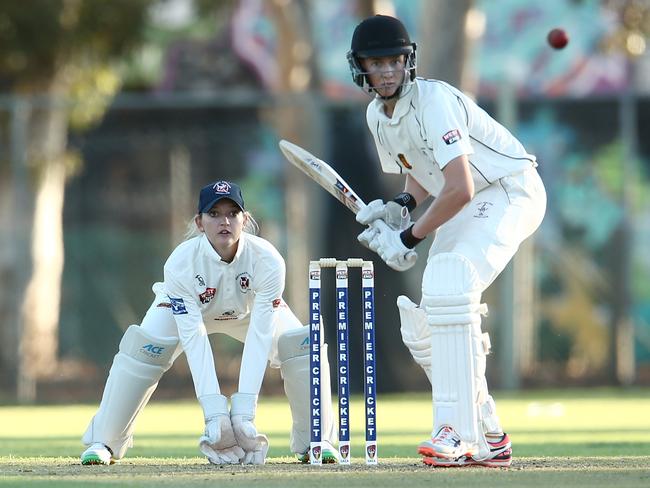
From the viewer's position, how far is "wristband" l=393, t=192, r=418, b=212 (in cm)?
532

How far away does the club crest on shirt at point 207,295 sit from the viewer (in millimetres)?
5242

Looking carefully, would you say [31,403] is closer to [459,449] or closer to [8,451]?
[8,451]

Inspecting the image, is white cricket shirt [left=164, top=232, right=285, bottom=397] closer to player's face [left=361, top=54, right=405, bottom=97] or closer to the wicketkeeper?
the wicketkeeper

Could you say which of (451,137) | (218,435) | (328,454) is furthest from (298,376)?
(451,137)

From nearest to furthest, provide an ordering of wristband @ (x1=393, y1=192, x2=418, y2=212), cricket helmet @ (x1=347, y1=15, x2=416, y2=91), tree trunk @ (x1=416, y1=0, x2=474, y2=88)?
cricket helmet @ (x1=347, y1=15, x2=416, y2=91), wristband @ (x1=393, y1=192, x2=418, y2=212), tree trunk @ (x1=416, y1=0, x2=474, y2=88)

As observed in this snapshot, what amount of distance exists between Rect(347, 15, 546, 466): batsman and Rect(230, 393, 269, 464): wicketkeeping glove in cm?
62

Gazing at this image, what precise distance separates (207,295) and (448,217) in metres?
0.99

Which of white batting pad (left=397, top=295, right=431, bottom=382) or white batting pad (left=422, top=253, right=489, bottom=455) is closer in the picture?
white batting pad (left=422, top=253, right=489, bottom=455)

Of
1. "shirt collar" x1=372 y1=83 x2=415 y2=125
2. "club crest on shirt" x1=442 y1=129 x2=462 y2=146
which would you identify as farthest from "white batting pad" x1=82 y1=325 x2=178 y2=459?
"club crest on shirt" x1=442 y1=129 x2=462 y2=146

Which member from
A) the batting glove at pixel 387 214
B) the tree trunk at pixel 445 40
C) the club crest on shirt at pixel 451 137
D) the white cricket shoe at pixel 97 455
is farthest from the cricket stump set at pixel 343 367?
the tree trunk at pixel 445 40

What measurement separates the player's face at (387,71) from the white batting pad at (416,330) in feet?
2.47

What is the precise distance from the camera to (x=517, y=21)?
21.6 meters

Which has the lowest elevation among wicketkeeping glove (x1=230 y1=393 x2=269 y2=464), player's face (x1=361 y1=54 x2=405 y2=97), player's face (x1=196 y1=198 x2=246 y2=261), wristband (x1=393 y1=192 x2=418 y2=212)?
wicketkeeping glove (x1=230 y1=393 x2=269 y2=464)

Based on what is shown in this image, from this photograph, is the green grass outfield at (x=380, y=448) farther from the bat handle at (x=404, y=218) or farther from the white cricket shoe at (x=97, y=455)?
the bat handle at (x=404, y=218)
